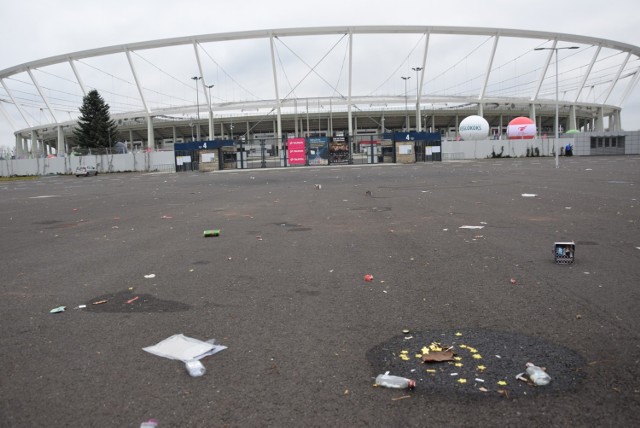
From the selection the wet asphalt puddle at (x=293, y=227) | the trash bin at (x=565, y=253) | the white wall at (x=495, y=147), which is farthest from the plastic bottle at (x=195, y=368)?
the white wall at (x=495, y=147)

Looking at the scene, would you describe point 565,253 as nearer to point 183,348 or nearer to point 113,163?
point 183,348

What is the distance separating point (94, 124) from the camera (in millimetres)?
80000

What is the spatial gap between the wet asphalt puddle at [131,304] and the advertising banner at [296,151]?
47865 millimetres

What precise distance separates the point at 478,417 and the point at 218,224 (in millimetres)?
8622

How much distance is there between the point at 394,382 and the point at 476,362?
26.4 inches

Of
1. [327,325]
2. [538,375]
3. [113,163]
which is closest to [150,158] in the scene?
[113,163]

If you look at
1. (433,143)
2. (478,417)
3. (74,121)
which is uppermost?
(74,121)

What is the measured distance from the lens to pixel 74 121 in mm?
93688

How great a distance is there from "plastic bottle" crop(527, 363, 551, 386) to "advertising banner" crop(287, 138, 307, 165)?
1968 inches

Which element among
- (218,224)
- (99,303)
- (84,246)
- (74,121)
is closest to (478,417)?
(99,303)

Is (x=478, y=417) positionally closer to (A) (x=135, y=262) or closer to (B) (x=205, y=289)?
(B) (x=205, y=289)

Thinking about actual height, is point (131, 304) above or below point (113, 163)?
below

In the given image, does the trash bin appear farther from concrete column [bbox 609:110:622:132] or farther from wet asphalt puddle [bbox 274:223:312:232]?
concrete column [bbox 609:110:622:132]

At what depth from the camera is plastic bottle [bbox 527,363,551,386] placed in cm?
303
